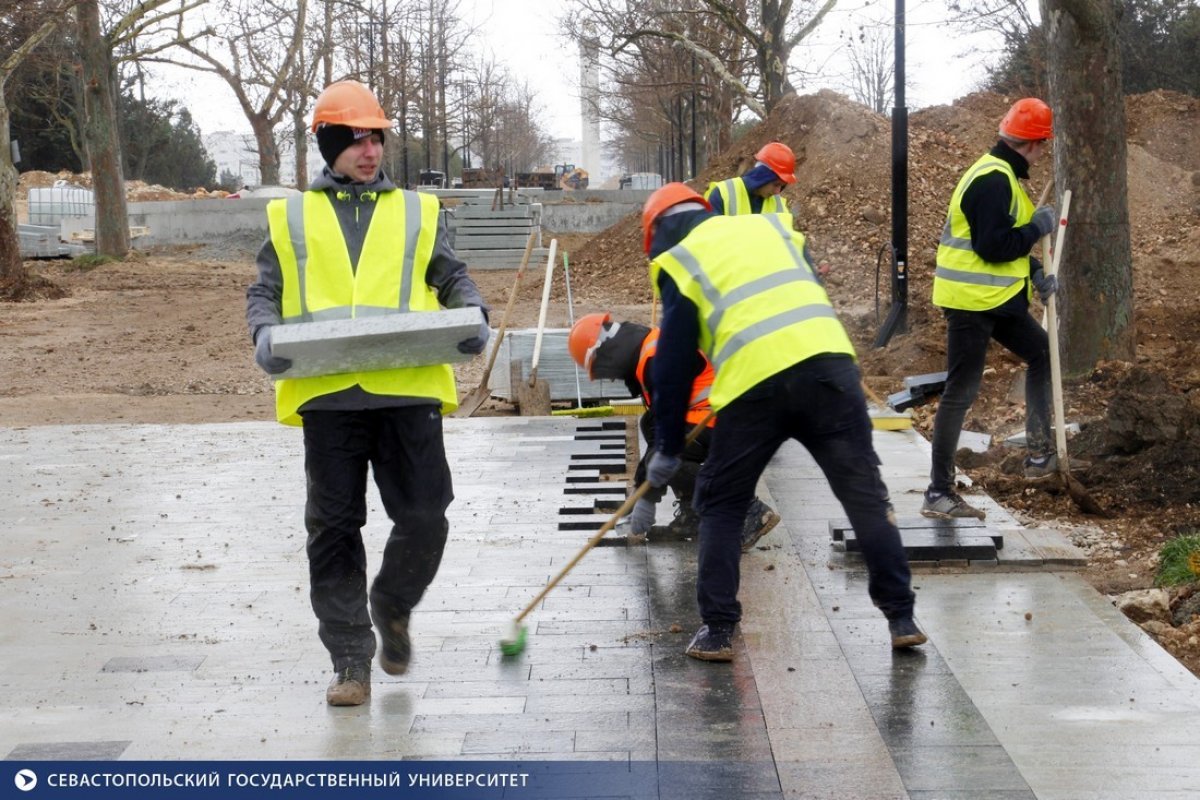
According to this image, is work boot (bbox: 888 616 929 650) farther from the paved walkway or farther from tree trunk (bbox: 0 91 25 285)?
tree trunk (bbox: 0 91 25 285)

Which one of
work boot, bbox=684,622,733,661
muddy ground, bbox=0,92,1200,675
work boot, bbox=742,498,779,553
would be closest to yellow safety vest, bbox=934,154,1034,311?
muddy ground, bbox=0,92,1200,675

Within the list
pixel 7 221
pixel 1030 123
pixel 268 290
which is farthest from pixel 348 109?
pixel 7 221

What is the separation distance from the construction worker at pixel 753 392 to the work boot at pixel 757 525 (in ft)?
5.13

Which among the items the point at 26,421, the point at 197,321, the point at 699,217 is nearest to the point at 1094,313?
the point at 699,217

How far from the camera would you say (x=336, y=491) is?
4.78m

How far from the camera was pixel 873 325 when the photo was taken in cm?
1844

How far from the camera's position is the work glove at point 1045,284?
7.45m

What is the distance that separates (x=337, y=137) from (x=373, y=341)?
0.69 m

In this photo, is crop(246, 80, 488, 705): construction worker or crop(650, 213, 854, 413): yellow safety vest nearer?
crop(246, 80, 488, 705): construction worker

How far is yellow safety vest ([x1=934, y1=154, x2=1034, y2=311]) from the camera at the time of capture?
707 cm

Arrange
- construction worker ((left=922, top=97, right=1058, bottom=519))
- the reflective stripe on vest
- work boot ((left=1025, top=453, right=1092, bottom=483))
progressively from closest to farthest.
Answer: the reflective stripe on vest → construction worker ((left=922, top=97, right=1058, bottom=519)) → work boot ((left=1025, top=453, right=1092, bottom=483))

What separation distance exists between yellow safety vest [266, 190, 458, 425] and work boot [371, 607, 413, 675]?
76 centimetres

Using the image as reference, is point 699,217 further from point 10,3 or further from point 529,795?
point 10,3

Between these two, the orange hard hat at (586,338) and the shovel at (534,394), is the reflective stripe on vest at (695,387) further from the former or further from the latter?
the shovel at (534,394)
